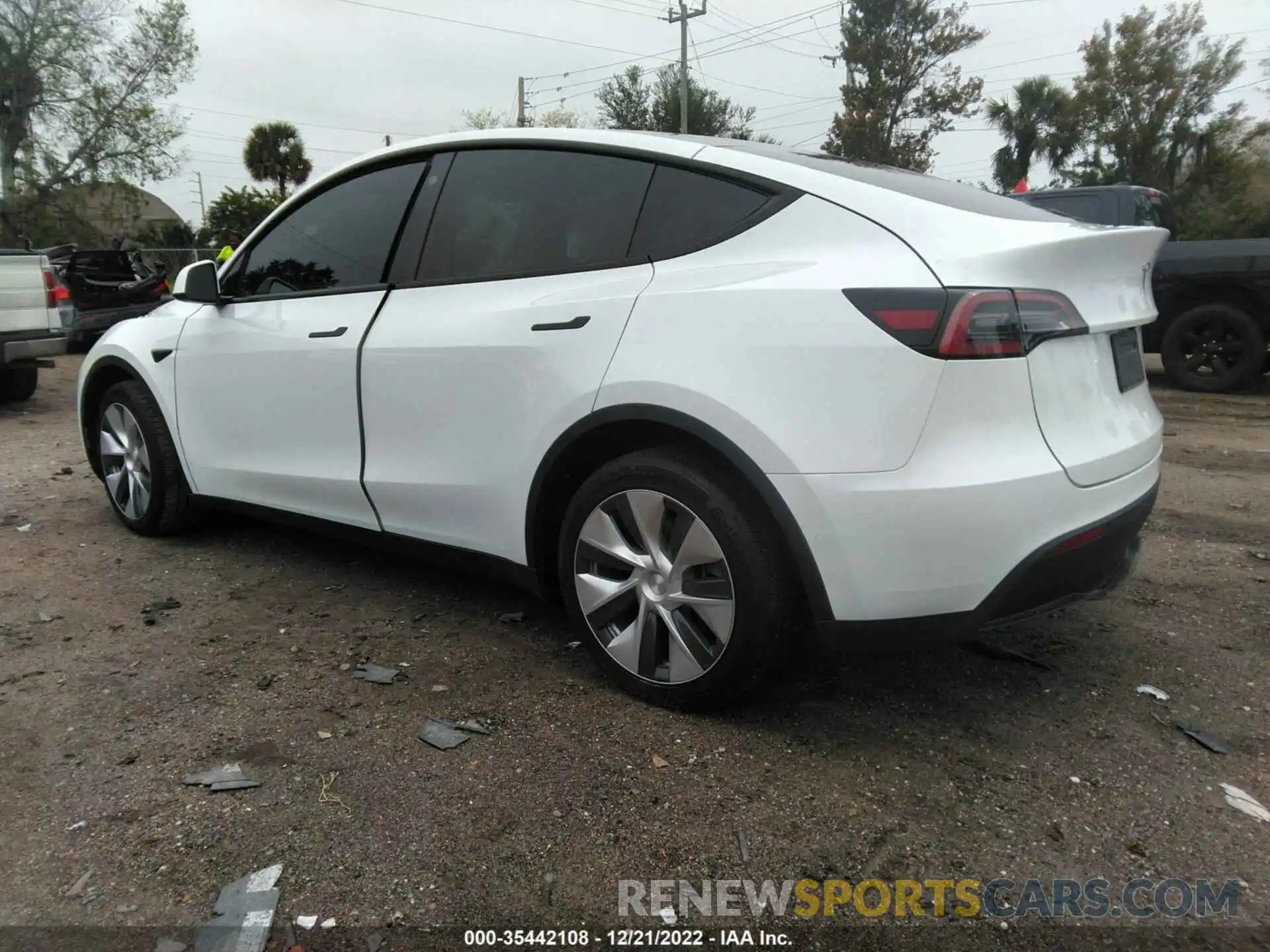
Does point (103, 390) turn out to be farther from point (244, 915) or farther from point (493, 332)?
point (244, 915)

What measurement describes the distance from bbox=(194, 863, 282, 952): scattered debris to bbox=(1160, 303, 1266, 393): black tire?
29.8ft

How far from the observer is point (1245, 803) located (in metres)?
2.29

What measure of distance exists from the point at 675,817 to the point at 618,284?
1436 millimetres

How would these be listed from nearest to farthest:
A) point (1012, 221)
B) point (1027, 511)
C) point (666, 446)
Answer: point (1027, 511), point (1012, 221), point (666, 446)

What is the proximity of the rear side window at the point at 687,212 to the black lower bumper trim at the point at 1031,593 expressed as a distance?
1104 mm

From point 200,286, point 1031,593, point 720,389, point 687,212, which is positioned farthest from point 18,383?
point 1031,593

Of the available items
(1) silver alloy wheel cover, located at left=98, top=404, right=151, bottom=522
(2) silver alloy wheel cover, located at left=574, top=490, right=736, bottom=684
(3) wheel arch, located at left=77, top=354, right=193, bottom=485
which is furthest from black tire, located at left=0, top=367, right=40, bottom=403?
(2) silver alloy wheel cover, located at left=574, top=490, right=736, bottom=684

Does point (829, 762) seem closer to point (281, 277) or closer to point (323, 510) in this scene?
point (323, 510)

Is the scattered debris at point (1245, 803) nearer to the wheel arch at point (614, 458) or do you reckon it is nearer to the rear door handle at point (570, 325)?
the wheel arch at point (614, 458)

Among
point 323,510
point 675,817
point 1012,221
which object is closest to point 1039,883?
point 675,817

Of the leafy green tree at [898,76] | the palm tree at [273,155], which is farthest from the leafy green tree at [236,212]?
the leafy green tree at [898,76]

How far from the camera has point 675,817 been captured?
2.23m

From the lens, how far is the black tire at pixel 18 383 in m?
8.88

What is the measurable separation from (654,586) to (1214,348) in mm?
8061
